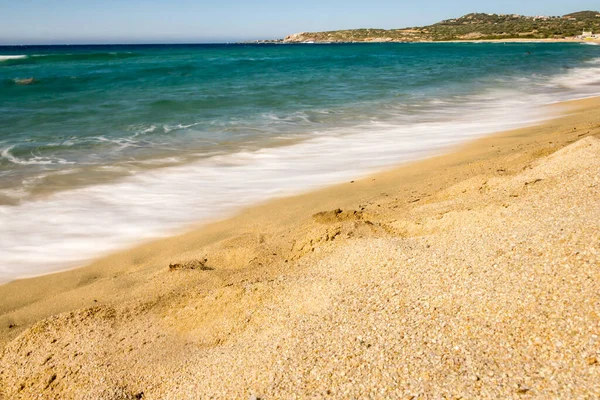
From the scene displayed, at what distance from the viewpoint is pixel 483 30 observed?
345 ft

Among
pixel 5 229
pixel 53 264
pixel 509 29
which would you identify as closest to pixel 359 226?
pixel 53 264

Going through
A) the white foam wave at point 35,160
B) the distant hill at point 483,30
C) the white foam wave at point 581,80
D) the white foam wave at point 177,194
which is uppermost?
the distant hill at point 483,30

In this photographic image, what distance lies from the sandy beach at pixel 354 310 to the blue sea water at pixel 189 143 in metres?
1.43

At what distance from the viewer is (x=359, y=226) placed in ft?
13.4

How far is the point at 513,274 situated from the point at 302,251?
180 centimetres

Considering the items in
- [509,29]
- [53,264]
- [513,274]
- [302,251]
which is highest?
[509,29]

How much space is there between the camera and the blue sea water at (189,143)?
5902 millimetres

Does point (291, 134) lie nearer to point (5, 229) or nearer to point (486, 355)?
point (5, 229)

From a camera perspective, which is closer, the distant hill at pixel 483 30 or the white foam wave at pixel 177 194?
the white foam wave at pixel 177 194

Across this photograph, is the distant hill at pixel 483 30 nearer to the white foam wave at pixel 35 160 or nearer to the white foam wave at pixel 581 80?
the white foam wave at pixel 581 80

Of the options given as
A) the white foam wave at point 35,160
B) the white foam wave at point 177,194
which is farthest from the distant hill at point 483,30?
the white foam wave at point 35,160

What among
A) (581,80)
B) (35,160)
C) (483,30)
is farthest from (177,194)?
(483,30)

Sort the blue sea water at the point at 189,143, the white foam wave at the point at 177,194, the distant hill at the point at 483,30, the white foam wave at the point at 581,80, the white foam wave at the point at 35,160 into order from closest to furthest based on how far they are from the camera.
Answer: the white foam wave at the point at 177,194 < the blue sea water at the point at 189,143 < the white foam wave at the point at 35,160 < the white foam wave at the point at 581,80 < the distant hill at the point at 483,30

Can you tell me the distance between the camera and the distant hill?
90.3m
